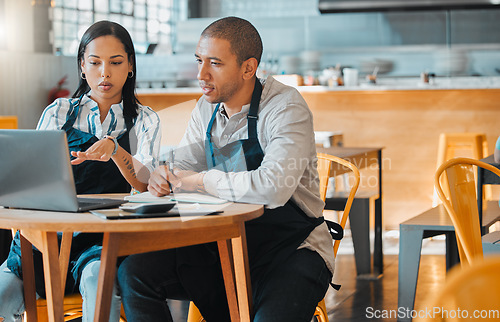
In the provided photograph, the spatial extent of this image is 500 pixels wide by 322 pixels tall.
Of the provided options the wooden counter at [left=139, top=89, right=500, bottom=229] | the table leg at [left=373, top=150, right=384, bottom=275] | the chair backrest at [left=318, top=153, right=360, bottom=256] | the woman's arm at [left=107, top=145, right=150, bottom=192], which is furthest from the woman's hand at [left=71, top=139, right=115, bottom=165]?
the wooden counter at [left=139, top=89, right=500, bottom=229]

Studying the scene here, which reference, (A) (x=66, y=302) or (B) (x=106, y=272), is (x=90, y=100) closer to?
(A) (x=66, y=302)

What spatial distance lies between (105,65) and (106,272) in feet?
2.89

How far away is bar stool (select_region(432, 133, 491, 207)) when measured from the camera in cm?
447

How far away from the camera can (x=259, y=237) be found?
1.77 m

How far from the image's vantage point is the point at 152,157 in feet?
6.91

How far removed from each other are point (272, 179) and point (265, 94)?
314mm

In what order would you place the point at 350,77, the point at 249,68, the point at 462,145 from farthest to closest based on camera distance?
the point at 350,77 < the point at 462,145 < the point at 249,68

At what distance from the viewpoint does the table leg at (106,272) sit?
142 centimetres

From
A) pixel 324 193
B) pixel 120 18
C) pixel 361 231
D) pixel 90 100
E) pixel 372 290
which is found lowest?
pixel 372 290

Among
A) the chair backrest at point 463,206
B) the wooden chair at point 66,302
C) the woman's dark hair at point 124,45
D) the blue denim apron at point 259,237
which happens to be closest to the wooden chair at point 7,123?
the woman's dark hair at point 124,45

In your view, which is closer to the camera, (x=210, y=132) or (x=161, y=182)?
(x=161, y=182)

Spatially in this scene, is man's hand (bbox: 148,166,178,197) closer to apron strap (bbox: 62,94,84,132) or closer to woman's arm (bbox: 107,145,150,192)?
woman's arm (bbox: 107,145,150,192)

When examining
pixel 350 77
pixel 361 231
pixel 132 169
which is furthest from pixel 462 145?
pixel 132 169

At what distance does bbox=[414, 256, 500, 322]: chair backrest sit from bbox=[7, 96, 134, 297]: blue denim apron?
1.25 m
